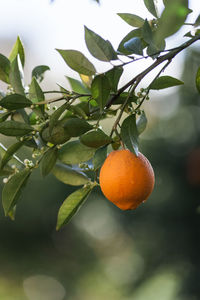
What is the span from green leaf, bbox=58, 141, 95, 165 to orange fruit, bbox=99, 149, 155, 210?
47 mm

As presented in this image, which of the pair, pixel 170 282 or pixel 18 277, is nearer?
pixel 170 282

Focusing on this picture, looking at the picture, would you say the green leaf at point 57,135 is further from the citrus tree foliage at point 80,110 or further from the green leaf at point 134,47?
the green leaf at point 134,47

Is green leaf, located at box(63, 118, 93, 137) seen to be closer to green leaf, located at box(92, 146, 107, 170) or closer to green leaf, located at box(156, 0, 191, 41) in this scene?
green leaf, located at box(92, 146, 107, 170)

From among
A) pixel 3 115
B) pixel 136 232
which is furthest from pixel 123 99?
pixel 136 232

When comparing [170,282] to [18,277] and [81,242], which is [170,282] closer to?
[81,242]

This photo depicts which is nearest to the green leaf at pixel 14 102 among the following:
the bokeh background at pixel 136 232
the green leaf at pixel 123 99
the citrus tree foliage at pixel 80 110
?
the citrus tree foliage at pixel 80 110

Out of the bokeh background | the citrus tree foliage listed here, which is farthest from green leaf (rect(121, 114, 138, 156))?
the bokeh background

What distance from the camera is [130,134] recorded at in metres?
0.48

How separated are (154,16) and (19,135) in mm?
211

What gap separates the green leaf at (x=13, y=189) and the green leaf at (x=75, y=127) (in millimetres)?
93

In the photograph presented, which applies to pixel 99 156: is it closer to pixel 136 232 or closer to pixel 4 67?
pixel 4 67

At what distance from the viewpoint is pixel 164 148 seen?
7.29ft

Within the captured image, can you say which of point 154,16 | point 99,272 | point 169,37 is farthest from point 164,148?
point 169,37

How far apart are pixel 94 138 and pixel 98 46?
10 centimetres
